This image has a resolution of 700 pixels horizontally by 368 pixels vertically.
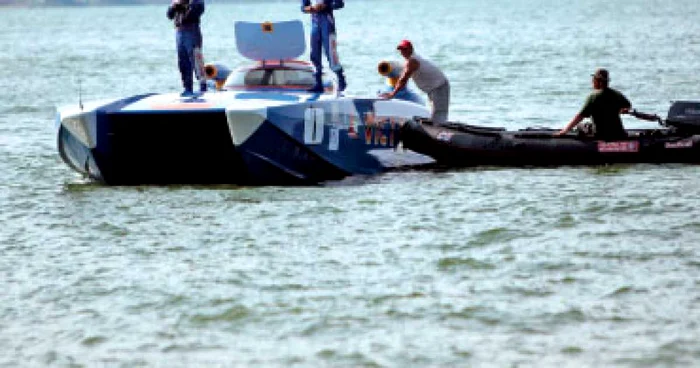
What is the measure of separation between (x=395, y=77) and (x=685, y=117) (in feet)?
11.2

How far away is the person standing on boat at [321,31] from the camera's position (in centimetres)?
1392

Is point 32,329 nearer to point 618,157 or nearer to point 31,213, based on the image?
point 31,213

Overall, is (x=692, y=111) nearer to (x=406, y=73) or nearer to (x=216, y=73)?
(x=406, y=73)

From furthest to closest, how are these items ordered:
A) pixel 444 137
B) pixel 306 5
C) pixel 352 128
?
1. pixel 444 137
2. pixel 352 128
3. pixel 306 5

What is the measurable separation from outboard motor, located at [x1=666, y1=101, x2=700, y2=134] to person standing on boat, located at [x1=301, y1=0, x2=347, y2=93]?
3801mm

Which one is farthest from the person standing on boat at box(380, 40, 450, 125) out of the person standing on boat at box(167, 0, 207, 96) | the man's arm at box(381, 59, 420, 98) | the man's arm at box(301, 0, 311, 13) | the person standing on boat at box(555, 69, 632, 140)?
the person standing on boat at box(167, 0, 207, 96)

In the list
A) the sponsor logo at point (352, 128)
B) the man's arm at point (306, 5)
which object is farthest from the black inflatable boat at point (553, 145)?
the man's arm at point (306, 5)

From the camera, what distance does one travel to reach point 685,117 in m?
14.7

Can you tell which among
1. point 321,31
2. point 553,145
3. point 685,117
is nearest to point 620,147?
point 553,145

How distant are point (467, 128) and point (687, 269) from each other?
6020 millimetres

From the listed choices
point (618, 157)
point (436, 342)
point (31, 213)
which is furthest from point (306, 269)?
point (618, 157)

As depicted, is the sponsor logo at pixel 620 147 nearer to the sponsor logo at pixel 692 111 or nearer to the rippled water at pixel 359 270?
the rippled water at pixel 359 270

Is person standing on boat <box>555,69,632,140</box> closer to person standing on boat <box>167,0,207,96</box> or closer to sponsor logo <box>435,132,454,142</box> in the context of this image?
sponsor logo <box>435,132,454,142</box>

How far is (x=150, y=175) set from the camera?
44.8 feet
